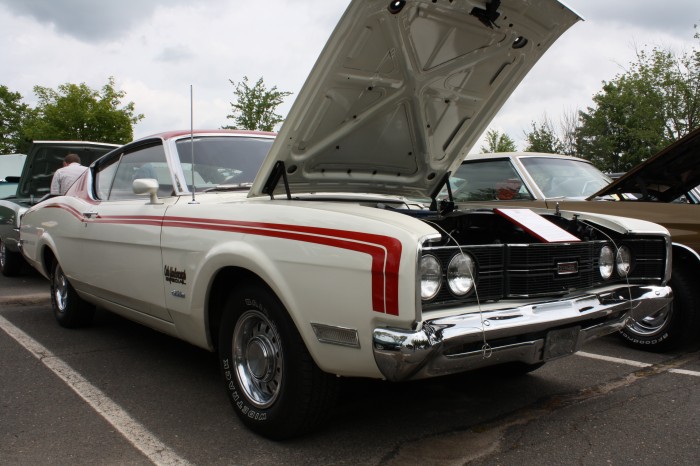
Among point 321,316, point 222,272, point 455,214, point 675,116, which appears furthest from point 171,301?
point 675,116

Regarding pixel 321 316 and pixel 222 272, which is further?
pixel 222 272

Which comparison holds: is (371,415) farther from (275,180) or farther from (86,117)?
(86,117)

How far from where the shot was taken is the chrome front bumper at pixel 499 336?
2.33 m

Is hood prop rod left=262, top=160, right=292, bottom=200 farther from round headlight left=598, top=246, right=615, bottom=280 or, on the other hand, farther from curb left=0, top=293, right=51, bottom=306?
curb left=0, top=293, right=51, bottom=306

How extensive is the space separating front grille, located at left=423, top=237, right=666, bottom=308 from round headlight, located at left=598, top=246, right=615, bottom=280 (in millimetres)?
66

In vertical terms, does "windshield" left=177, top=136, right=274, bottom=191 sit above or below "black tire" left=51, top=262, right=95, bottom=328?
above

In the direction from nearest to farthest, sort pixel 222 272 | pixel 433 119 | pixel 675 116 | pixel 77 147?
pixel 222 272 → pixel 433 119 → pixel 77 147 → pixel 675 116

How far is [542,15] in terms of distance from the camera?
3.25m

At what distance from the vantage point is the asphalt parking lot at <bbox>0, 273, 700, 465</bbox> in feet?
9.21

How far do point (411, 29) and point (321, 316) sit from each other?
150 cm

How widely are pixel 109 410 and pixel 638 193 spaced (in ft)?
15.4

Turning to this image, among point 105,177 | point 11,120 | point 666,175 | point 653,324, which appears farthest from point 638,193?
point 11,120

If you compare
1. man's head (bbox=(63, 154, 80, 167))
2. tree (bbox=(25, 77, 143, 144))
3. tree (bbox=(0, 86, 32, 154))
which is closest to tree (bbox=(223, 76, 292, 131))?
man's head (bbox=(63, 154, 80, 167))

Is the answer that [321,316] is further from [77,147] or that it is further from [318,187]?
[77,147]
